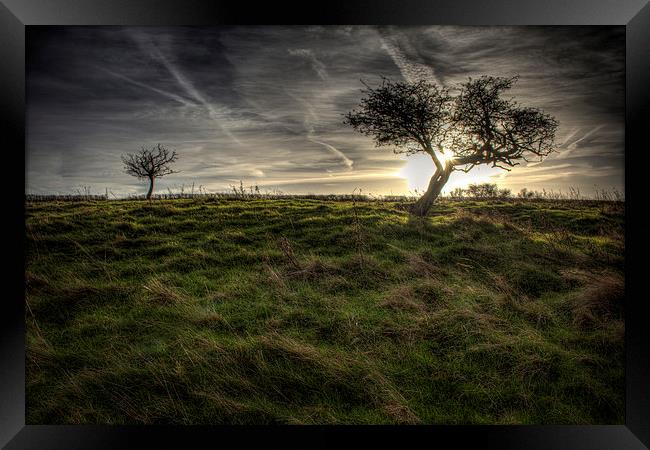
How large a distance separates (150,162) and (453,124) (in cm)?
482

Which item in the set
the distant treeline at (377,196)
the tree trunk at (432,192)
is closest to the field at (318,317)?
the distant treeline at (377,196)

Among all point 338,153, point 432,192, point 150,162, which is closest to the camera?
point 150,162

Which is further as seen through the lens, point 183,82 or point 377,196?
point 377,196

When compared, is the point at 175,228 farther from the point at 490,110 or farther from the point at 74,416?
the point at 490,110

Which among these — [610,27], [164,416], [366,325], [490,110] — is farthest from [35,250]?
[610,27]

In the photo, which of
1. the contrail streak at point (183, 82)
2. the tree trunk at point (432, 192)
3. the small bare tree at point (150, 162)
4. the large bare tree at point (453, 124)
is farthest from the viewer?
the tree trunk at point (432, 192)

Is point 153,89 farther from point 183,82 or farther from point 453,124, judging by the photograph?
point 453,124

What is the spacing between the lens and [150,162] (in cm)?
409

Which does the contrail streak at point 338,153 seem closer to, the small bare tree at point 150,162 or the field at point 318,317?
the field at point 318,317

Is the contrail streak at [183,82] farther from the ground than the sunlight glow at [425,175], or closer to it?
farther from the ground

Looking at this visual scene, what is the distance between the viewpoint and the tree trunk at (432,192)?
4758mm

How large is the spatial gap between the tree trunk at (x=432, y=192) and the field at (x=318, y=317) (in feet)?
1.06
